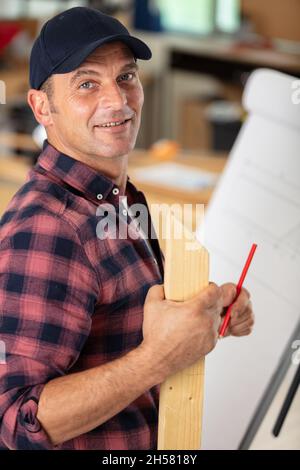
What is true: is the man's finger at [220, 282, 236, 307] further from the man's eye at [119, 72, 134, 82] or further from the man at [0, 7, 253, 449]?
the man's eye at [119, 72, 134, 82]

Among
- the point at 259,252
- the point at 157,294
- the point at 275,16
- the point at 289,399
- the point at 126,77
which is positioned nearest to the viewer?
the point at 157,294

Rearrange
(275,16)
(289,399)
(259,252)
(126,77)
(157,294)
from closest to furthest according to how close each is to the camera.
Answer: (157,294)
(126,77)
(289,399)
(259,252)
(275,16)

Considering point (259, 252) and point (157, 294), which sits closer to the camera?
point (157, 294)

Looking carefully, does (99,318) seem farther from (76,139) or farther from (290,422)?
(290,422)

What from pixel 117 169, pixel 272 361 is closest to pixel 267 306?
pixel 272 361

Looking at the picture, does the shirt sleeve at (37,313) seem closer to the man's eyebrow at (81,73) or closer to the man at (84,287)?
the man at (84,287)

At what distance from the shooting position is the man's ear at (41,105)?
1016mm

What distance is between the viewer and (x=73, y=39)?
961mm

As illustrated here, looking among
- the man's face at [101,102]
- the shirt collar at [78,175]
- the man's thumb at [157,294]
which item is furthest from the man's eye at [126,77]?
the man's thumb at [157,294]

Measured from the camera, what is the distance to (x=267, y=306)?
5.16 feet

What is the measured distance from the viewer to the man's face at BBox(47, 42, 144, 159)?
97cm

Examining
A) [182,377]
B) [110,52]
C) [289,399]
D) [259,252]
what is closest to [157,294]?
[182,377]

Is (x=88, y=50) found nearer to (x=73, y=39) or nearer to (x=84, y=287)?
(x=73, y=39)

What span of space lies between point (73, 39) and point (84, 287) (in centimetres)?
29
